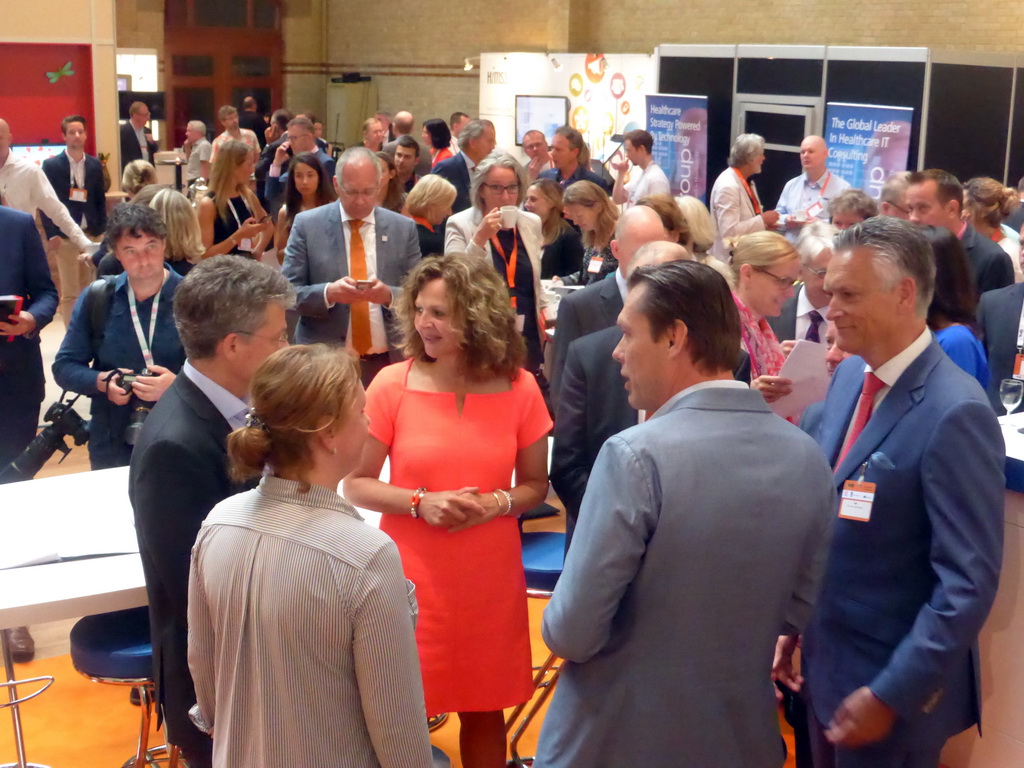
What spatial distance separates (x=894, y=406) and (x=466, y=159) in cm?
632

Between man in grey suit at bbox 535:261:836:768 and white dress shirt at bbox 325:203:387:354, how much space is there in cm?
283

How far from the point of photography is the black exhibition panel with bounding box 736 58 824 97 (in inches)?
407

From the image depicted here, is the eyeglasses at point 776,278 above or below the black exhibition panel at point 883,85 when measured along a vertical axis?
below

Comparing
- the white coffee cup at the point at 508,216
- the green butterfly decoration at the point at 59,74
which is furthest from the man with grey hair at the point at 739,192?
the green butterfly decoration at the point at 59,74

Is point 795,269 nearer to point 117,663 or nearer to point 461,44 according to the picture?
point 117,663

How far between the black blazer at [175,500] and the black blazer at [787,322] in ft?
7.41

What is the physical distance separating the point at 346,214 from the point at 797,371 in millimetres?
2204

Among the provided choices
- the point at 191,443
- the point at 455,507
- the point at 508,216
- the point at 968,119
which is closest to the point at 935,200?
the point at 508,216

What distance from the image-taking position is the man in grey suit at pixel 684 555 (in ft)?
5.44

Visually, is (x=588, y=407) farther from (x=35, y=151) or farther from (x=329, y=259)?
(x=35, y=151)

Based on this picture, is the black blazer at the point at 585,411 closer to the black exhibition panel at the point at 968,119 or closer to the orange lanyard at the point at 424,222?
the orange lanyard at the point at 424,222

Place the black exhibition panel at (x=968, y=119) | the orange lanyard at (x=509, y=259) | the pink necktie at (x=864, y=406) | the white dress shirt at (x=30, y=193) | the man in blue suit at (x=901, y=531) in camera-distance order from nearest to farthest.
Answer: the man in blue suit at (x=901, y=531) < the pink necktie at (x=864, y=406) < the orange lanyard at (x=509, y=259) < the white dress shirt at (x=30, y=193) < the black exhibition panel at (x=968, y=119)

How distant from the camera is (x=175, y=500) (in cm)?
205

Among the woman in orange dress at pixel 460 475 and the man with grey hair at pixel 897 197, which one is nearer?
the woman in orange dress at pixel 460 475
